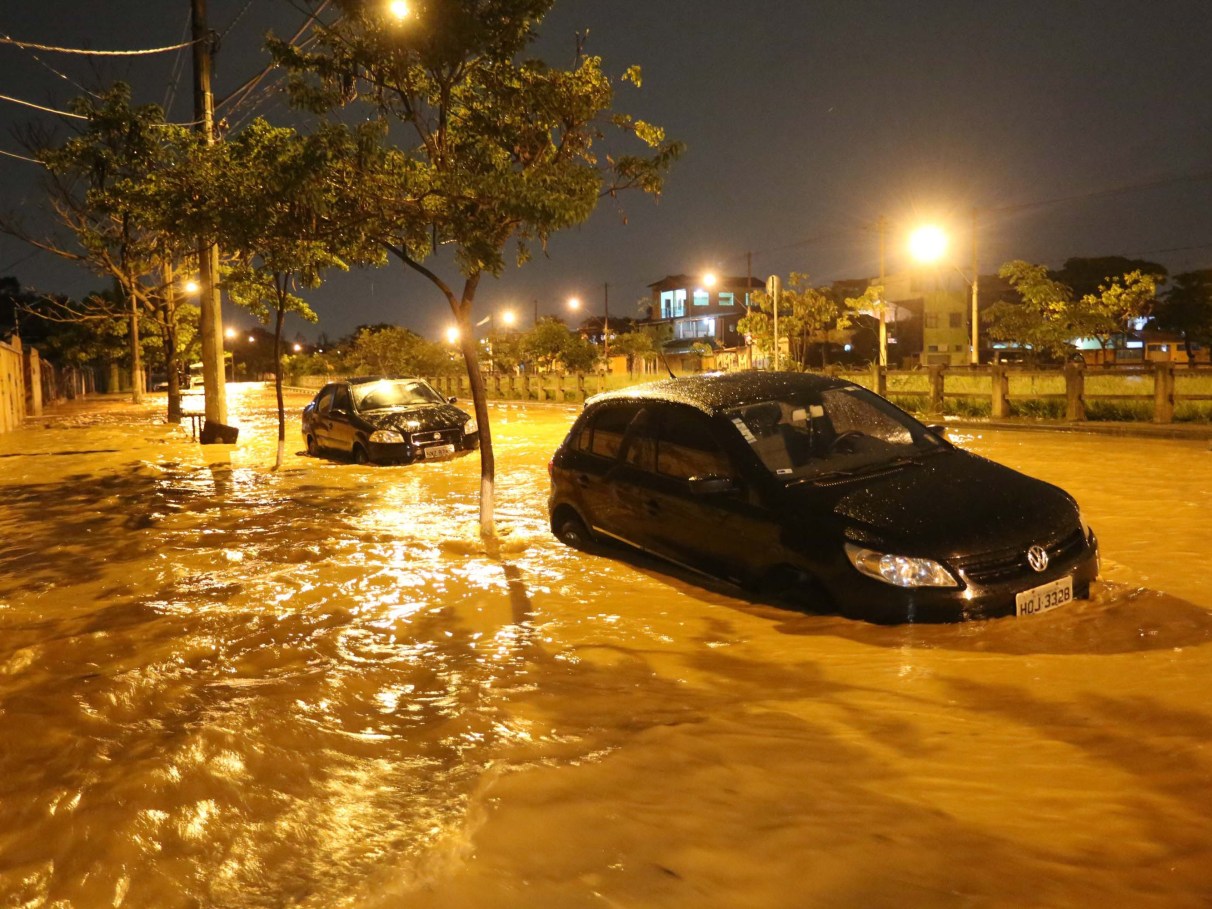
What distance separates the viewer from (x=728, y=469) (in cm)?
632

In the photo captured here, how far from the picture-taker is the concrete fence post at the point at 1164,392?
20.0 meters

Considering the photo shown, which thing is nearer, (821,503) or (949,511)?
(949,511)

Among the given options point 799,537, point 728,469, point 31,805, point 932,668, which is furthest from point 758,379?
point 31,805

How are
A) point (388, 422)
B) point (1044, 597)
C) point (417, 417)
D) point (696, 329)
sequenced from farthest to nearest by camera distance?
point (696, 329) → point (417, 417) → point (388, 422) → point (1044, 597)

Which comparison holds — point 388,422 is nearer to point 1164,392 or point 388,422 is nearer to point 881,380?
point 1164,392

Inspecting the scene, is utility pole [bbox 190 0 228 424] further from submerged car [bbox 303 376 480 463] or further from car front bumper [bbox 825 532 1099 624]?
car front bumper [bbox 825 532 1099 624]

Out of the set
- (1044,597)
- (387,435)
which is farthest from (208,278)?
(1044,597)

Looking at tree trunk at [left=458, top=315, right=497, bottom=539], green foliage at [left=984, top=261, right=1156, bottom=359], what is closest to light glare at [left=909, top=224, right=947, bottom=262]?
green foliage at [left=984, top=261, right=1156, bottom=359]

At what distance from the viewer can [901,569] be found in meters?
5.27

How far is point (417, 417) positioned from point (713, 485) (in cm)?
1092

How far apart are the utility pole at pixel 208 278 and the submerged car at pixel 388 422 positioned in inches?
156

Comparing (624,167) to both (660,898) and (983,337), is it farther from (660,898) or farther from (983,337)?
(983,337)

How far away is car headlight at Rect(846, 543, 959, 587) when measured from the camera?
17.1 feet

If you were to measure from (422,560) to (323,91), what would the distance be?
4684 mm
